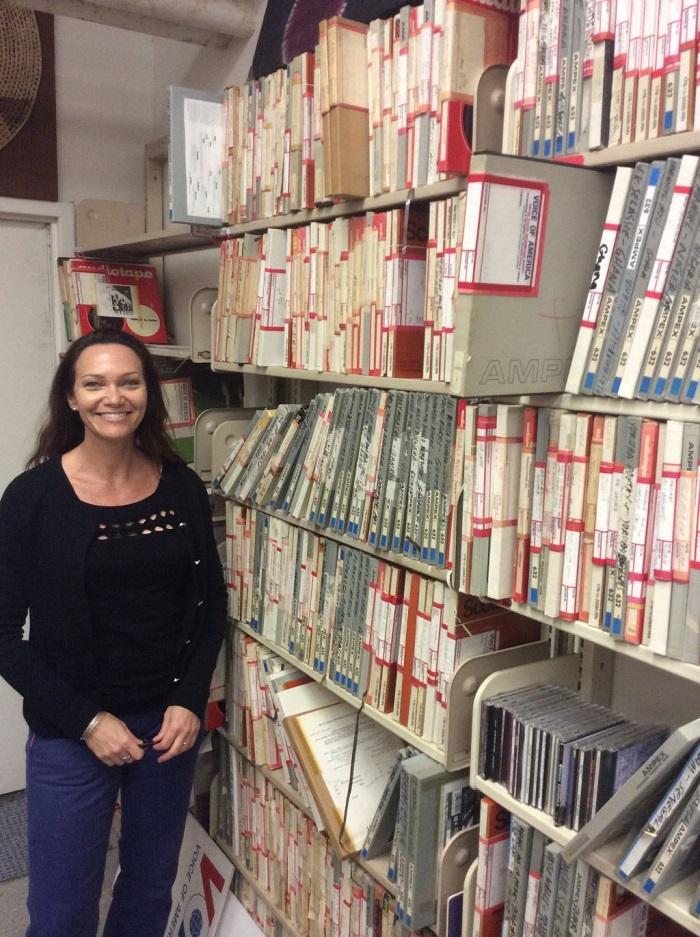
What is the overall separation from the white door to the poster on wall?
0.14 meters

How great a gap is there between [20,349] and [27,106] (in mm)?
755

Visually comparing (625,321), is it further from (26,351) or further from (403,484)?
(26,351)

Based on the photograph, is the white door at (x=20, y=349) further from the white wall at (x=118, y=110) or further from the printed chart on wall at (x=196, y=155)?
the printed chart on wall at (x=196, y=155)

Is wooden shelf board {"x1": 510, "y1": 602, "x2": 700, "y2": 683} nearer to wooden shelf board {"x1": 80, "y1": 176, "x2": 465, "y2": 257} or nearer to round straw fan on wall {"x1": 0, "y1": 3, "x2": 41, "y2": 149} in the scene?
wooden shelf board {"x1": 80, "y1": 176, "x2": 465, "y2": 257}

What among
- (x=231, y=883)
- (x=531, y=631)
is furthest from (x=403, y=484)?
(x=231, y=883)

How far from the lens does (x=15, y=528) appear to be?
156 centimetres

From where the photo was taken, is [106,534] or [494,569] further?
[106,534]

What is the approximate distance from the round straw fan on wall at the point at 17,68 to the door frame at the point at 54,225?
0.60ft

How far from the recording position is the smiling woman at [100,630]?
1.56 m

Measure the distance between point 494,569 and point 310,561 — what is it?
2.00ft

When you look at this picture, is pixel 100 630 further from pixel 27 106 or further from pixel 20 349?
pixel 27 106

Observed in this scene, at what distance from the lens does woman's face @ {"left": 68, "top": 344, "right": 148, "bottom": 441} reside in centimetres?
156

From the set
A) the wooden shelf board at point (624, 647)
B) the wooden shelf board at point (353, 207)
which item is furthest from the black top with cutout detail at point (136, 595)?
the wooden shelf board at point (624, 647)

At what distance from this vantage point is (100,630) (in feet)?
5.26
